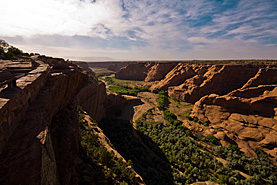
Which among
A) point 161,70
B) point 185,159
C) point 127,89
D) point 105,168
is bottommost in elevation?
point 185,159

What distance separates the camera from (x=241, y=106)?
29250 mm

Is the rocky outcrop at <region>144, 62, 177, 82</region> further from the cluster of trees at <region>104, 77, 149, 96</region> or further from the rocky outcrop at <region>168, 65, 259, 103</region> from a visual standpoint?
the rocky outcrop at <region>168, 65, 259, 103</region>

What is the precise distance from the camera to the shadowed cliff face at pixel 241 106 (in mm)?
24000

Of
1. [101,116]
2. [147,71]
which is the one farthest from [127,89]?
[101,116]

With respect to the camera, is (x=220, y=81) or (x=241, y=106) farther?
(x=220, y=81)

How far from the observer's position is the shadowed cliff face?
24000 millimetres

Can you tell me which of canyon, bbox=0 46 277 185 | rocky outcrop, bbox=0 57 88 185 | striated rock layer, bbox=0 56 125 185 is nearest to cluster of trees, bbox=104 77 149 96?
canyon, bbox=0 46 277 185

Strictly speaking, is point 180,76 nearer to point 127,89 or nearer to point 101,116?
point 127,89

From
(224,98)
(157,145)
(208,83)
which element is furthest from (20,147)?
(208,83)

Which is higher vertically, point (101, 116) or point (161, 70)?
point (161, 70)

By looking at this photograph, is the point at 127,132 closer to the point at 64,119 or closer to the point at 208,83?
the point at 64,119

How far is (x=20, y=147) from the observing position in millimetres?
3182

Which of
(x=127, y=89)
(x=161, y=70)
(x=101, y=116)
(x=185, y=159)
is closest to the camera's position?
(x=185, y=159)

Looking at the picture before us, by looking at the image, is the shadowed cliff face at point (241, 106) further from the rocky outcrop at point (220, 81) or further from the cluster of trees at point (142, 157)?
the cluster of trees at point (142, 157)
